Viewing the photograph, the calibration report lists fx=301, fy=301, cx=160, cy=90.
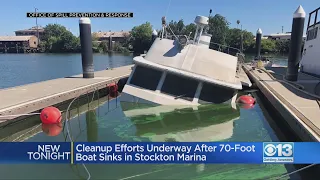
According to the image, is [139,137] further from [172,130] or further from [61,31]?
[61,31]

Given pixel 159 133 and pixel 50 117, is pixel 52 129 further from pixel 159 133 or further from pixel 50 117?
pixel 159 133

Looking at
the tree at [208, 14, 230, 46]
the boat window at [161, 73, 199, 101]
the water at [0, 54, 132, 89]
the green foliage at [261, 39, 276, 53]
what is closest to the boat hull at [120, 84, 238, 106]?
the boat window at [161, 73, 199, 101]

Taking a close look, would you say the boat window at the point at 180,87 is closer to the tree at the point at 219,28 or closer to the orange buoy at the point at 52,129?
the orange buoy at the point at 52,129

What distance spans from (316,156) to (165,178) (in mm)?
3225

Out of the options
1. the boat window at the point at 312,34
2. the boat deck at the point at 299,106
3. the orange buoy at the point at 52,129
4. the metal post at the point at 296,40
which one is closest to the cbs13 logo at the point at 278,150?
the boat deck at the point at 299,106

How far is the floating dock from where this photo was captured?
33.6 ft

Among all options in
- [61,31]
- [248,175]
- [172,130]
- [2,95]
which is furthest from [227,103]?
[61,31]

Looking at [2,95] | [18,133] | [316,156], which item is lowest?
[18,133]

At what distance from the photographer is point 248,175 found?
6.41m

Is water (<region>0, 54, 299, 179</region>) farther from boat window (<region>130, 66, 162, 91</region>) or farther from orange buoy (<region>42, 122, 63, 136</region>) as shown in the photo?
boat window (<region>130, 66, 162, 91</region>)

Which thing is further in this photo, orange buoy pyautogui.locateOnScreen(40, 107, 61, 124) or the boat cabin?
the boat cabin

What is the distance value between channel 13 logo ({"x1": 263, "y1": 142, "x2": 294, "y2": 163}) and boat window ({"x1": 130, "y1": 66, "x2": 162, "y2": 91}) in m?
8.07

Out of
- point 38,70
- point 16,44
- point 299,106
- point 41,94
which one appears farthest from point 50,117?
point 16,44

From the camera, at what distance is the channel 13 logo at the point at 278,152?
159 inches
